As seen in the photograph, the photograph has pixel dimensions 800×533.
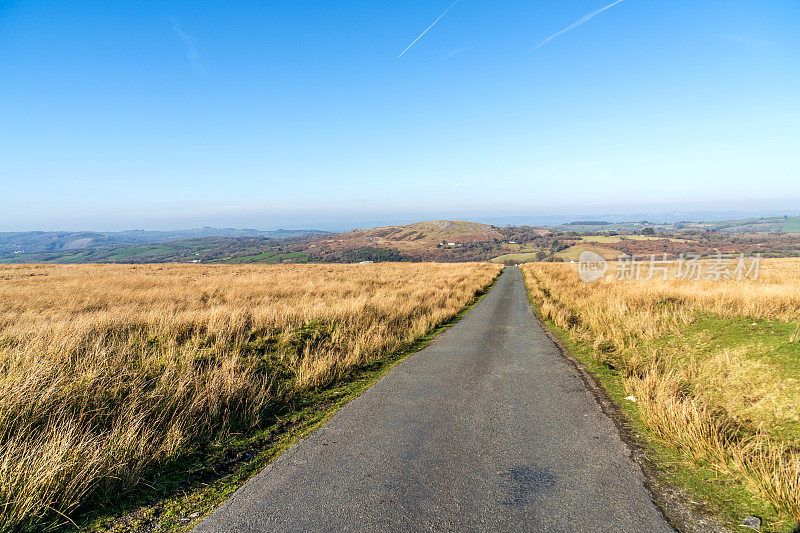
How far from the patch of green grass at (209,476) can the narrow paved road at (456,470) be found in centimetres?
23

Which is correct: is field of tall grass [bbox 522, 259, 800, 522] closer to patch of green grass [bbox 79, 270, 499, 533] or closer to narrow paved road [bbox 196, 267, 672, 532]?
narrow paved road [bbox 196, 267, 672, 532]

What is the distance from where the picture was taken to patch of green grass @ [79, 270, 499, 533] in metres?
2.97

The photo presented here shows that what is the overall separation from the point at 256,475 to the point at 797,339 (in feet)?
32.9

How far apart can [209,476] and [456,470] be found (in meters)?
2.81

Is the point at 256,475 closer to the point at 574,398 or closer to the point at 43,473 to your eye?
the point at 43,473

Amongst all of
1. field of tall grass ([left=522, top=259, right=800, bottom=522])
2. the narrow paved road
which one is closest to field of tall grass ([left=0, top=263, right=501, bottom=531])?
the narrow paved road

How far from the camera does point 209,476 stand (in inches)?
147

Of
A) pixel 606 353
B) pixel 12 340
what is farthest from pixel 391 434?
pixel 12 340

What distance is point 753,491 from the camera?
3.22m

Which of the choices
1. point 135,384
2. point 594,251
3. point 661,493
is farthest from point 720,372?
point 594,251

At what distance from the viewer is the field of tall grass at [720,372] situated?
3675mm

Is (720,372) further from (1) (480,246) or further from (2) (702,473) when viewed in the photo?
(1) (480,246)

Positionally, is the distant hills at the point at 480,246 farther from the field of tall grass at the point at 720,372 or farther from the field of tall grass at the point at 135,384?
the field of tall grass at the point at 135,384

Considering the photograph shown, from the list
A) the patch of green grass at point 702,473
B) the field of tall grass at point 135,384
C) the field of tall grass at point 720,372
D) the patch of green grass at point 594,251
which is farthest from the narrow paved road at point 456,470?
the patch of green grass at point 594,251
